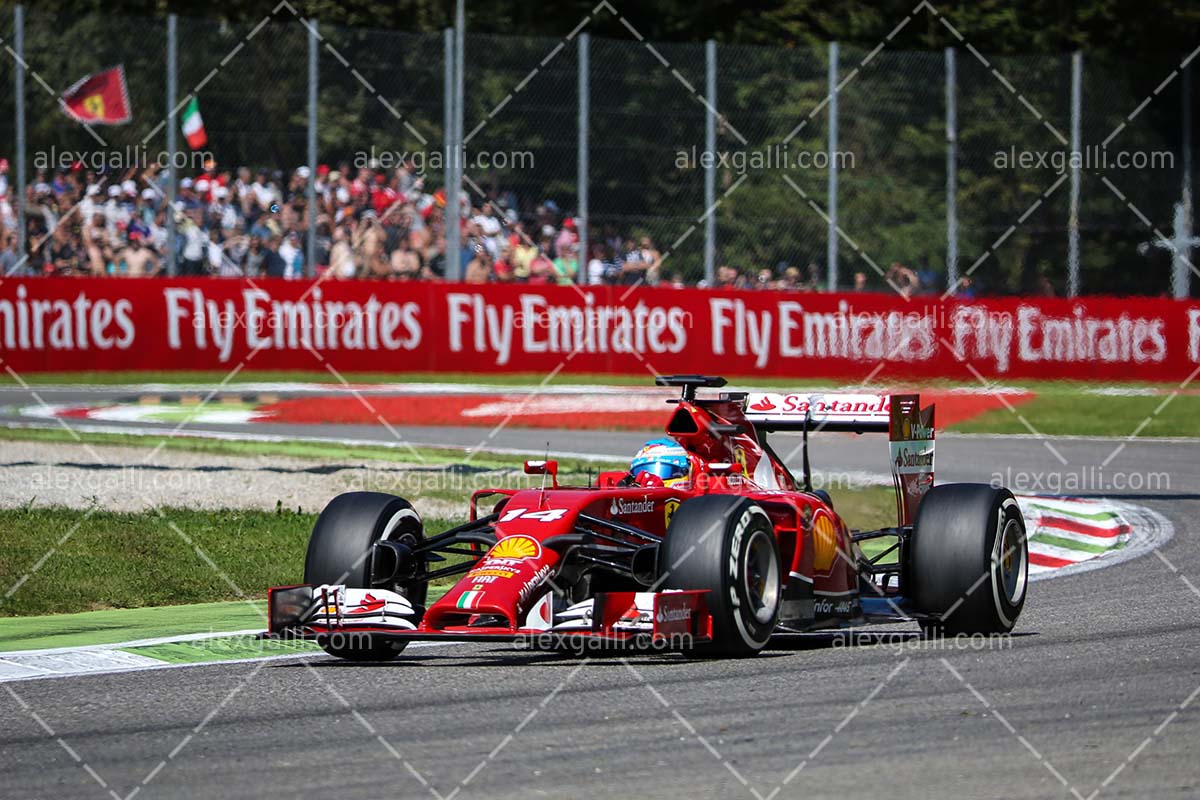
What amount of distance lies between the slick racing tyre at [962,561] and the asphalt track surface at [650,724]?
0.20 meters

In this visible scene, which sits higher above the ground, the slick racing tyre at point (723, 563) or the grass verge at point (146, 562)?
the slick racing tyre at point (723, 563)

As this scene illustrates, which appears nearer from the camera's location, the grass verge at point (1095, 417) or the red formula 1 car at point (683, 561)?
the red formula 1 car at point (683, 561)

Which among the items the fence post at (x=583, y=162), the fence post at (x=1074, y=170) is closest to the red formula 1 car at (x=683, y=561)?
the fence post at (x=583, y=162)

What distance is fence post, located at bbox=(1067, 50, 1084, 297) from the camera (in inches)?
1074

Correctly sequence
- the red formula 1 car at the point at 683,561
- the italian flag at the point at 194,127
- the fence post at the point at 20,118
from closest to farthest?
the red formula 1 car at the point at 683,561
the fence post at the point at 20,118
the italian flag at the point at 194,127

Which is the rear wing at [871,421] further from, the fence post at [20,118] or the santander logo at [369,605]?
the fence post at [20,118]

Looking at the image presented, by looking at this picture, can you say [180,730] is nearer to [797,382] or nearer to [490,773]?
[490,773]

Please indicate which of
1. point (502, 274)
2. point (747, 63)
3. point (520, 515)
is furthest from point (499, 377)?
point (520, 515)

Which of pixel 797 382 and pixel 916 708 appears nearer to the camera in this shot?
pixel 916 708

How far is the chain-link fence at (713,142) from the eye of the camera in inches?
980

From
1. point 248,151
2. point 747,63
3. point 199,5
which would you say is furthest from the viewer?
point 199,5

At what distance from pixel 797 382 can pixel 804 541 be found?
17.1 m

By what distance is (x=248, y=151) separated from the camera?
2467cm

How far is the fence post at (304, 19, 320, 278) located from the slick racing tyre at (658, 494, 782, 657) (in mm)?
17279
